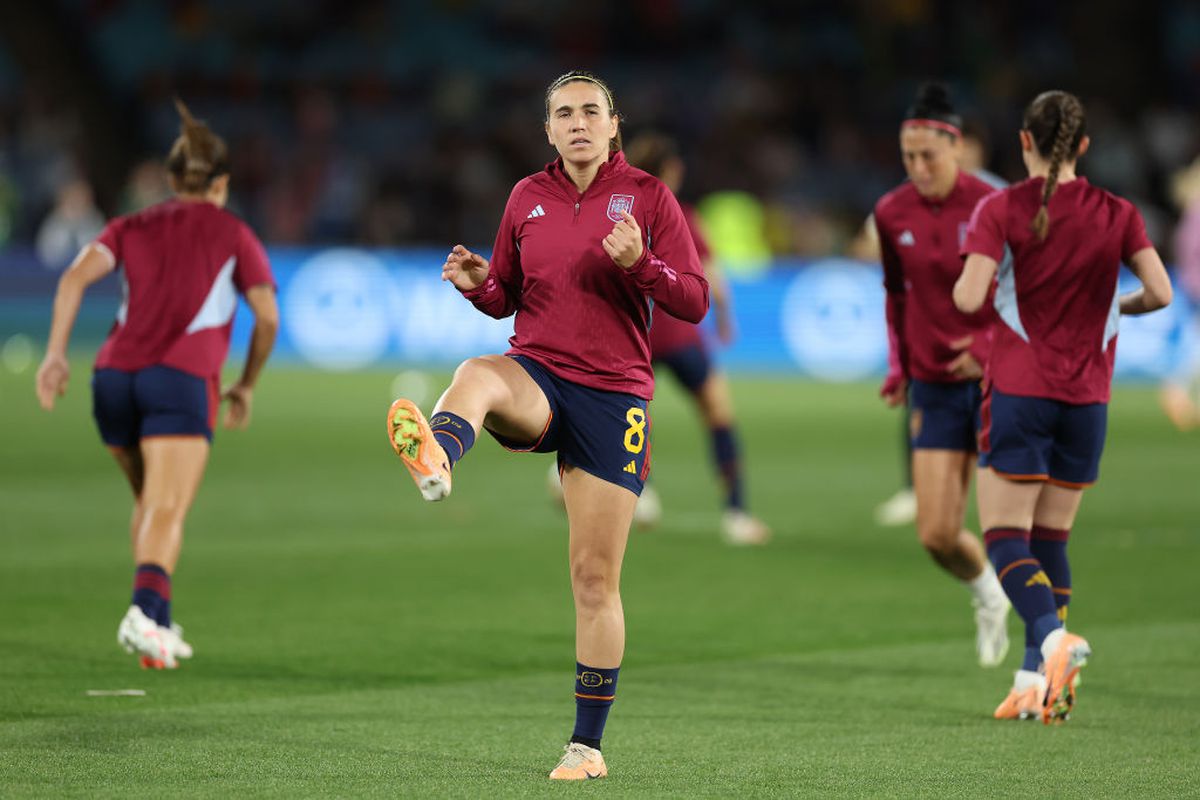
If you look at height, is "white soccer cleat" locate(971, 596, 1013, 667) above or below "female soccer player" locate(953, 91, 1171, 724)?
below

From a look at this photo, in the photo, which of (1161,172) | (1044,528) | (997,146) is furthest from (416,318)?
(1044,528)

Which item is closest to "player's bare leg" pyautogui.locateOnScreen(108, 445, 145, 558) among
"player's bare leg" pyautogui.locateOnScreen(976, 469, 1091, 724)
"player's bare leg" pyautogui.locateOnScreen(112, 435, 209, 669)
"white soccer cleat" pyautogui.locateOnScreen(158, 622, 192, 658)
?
"player's bare leg" pyautogui.locateOnScreen(112, 435, 209, 669)

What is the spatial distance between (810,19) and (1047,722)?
2658cm

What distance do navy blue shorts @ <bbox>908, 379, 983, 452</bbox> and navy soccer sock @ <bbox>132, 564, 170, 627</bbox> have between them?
334 cm

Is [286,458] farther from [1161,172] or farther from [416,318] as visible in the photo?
[1161,172]

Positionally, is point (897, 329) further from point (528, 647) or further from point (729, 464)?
point (729, 464)

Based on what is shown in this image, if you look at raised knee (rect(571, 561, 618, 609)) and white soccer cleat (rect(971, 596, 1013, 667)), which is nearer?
raised knee (rect(571, 561, 618, 609))

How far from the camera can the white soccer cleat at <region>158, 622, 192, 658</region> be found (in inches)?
312

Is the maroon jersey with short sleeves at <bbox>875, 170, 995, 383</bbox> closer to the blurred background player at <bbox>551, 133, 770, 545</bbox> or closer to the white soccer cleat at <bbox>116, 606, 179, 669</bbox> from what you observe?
the blurred background player at <bbox>551, 133, 770, 545</bbox>

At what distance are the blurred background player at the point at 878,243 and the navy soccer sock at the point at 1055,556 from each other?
1.23 m

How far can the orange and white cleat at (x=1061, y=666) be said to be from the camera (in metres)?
6.56

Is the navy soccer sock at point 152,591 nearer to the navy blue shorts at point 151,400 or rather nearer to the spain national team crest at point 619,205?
the navy blue shorts at point 151,400

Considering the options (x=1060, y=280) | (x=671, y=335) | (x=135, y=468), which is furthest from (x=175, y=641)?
(x=671, y=335)

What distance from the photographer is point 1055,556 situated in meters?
7.41
